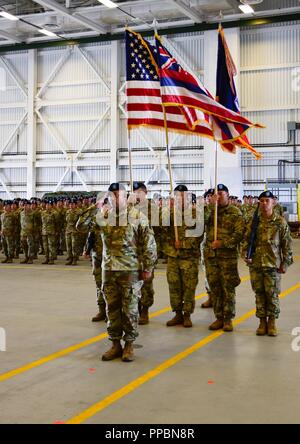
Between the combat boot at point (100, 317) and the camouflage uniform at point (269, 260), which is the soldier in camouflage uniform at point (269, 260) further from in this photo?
the combat boot at point (100, 317)

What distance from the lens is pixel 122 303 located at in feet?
19.6

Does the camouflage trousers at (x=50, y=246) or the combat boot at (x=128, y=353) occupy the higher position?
the camouflage trousers at (x=50, y=246)

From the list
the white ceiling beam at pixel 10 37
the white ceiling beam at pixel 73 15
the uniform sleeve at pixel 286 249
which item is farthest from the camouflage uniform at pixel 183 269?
the white ceiling beam at pixel 10 37

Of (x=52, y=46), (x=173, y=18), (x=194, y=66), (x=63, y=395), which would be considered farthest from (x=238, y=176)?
(x=63, y=395)

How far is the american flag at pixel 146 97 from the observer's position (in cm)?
823

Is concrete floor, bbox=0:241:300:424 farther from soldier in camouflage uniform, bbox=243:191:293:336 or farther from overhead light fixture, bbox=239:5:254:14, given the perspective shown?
overhead light fixture, bbox=239:5:254:14

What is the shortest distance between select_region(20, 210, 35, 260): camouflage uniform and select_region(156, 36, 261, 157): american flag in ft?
29.0

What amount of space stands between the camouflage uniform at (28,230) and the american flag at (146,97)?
27.4 ft

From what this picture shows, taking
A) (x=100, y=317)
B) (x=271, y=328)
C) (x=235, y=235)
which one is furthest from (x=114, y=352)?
(x=235, y=235)

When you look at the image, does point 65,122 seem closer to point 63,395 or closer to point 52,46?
point 52,46

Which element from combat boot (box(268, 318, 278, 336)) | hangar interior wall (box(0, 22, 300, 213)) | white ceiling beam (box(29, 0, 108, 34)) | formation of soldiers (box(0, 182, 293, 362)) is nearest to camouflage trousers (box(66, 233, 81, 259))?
formation of soldiers (box(0, 182, 293, 362))

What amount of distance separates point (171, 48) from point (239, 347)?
22.5 m

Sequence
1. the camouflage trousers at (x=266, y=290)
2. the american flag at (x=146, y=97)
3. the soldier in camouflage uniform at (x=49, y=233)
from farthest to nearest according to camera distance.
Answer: the soldier in camouflage uniform at (x=49, y=233) → the american flag at (x=146, y=97) → the camouflage trousers at (x=266, y=290)

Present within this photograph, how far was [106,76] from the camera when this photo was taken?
27.8 meters
